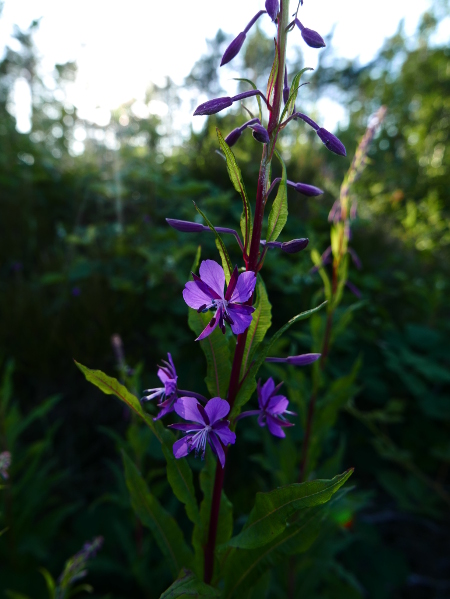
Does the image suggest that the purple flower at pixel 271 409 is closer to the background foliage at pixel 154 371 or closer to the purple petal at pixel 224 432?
the purple petal at pixel 224 432

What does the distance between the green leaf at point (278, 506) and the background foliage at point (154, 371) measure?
460mm

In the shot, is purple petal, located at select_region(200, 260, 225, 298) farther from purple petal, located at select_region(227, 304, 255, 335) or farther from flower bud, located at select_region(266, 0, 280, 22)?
flower bud, located at select_region(266, 0, 280, 22)

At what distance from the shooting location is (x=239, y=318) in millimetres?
888

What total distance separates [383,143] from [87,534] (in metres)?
12.9

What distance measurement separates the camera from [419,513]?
9.38ft

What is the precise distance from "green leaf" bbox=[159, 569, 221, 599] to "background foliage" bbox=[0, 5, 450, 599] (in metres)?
0.51

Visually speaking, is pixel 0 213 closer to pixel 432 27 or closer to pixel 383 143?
pixel 383 143

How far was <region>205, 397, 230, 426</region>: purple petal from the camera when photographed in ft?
2.99

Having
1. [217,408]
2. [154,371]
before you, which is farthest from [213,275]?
[154,371]

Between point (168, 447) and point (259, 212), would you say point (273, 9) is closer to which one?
point (259, 212)

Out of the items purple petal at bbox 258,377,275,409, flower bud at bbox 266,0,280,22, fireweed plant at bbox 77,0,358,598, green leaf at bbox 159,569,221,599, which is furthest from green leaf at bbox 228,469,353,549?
flower bud at bbox 266,0,280,22

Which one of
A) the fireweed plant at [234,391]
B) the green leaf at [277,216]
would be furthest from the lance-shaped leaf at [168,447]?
the green leaf at [277,216]

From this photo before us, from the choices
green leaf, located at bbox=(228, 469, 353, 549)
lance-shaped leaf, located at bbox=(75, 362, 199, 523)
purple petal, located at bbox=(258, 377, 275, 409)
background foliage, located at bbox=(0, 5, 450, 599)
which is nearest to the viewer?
green leaf, located at bbox=(228, 469, 353, 549)

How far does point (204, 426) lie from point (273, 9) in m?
0.93
